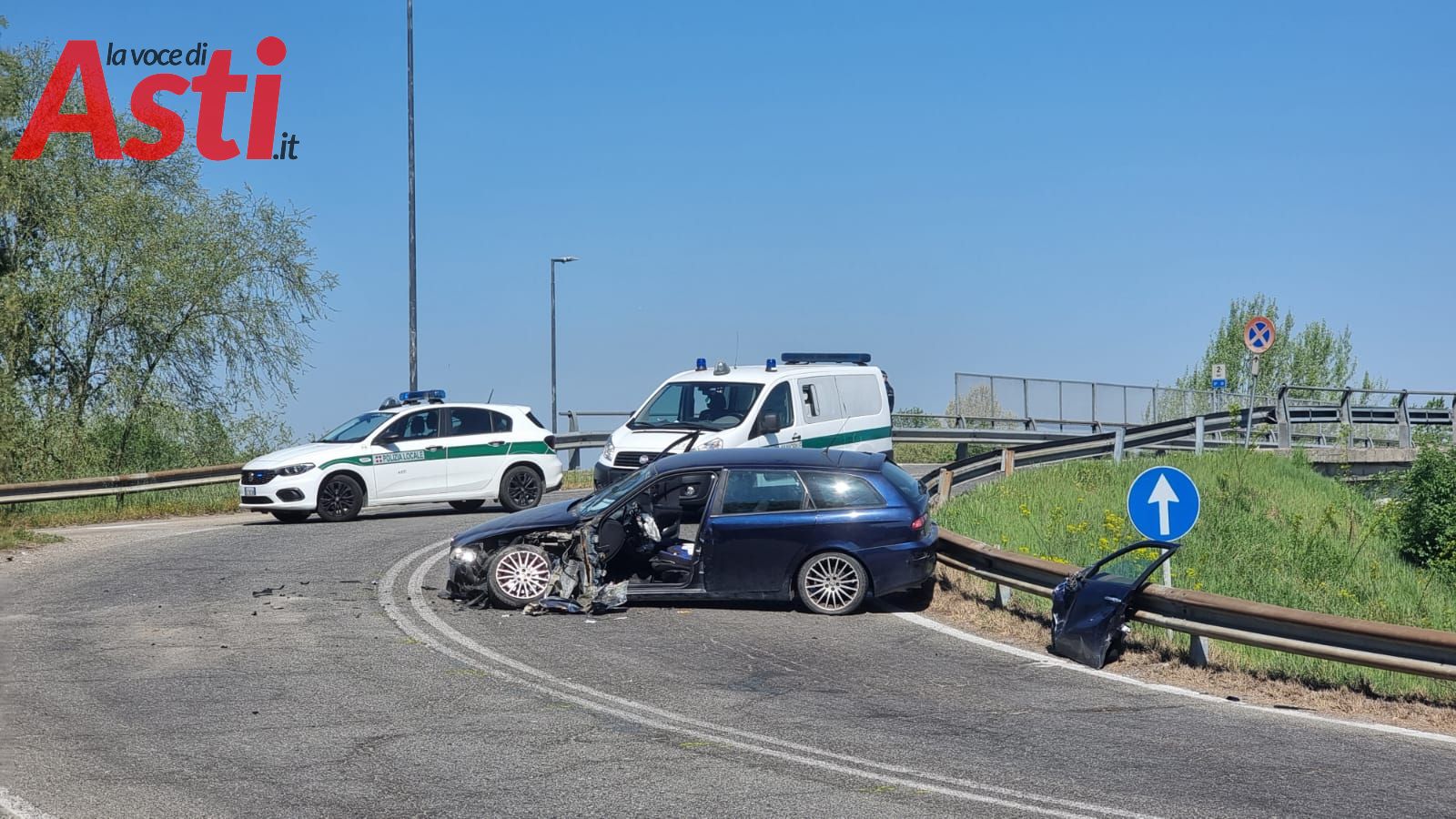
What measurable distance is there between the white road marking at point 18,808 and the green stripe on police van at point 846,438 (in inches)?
505

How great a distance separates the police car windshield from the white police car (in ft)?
0.07

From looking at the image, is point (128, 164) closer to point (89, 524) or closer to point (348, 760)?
point (89, 524)

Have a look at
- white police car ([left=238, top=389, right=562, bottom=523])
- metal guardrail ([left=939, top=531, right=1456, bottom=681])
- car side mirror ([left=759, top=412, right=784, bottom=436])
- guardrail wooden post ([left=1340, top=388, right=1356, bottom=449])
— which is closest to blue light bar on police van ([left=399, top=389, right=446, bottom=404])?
white police car ([left=238, top=389, right=562, bottom=523])

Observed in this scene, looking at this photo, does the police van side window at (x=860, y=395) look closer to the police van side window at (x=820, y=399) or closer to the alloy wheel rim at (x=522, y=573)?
the police van side window at (x=820, y=399)

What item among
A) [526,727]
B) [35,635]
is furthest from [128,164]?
[526,727]

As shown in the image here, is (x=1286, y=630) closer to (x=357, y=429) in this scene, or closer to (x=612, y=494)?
(x=612, y=494)

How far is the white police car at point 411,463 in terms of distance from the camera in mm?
19891

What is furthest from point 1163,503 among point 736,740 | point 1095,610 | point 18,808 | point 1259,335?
point 1259,335

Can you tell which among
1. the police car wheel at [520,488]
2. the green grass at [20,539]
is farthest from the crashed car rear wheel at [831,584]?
the green grass at [20,539]

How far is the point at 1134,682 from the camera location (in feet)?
33.5

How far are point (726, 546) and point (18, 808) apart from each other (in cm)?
669

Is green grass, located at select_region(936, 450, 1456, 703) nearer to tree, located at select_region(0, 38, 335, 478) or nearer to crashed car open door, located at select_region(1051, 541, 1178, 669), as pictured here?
crashed car open door, located at select_region(1051, 541, 1178, 669)

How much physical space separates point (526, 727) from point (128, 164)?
1001 inches

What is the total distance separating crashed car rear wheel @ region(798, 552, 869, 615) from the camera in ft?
41.2
